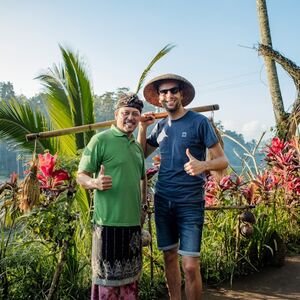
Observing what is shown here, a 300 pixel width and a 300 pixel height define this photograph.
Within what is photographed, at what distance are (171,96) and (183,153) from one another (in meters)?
0.44

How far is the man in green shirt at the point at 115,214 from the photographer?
199 centimetres

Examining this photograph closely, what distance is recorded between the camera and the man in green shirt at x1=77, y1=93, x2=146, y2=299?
6.54 feet

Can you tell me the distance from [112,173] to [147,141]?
0.80 metres

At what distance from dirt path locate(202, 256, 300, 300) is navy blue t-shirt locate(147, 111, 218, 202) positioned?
4.03 feet

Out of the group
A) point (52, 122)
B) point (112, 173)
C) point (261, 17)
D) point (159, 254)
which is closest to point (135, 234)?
point (112, 173)

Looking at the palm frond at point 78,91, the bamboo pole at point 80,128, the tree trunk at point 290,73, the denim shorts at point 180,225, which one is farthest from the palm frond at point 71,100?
the tree trunk at point 290,73

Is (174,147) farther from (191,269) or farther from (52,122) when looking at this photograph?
(52,122)

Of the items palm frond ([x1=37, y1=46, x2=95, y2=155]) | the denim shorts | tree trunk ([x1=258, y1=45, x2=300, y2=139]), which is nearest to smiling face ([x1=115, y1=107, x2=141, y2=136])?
the denim shorts

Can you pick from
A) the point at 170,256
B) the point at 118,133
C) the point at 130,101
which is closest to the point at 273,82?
the point at 170,256

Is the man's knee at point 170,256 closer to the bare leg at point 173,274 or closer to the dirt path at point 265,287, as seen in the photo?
the bare leg at point 173,274

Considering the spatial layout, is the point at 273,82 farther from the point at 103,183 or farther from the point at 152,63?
the point at 103,183

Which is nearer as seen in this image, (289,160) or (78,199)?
(78,199)

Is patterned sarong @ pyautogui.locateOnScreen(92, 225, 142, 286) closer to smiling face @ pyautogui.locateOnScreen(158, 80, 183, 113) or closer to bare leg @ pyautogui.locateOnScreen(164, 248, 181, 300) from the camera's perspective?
bare leg @ pyautogui.locateOnScreen(164, 248, 181, 300)

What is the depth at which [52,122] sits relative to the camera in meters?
5.07
